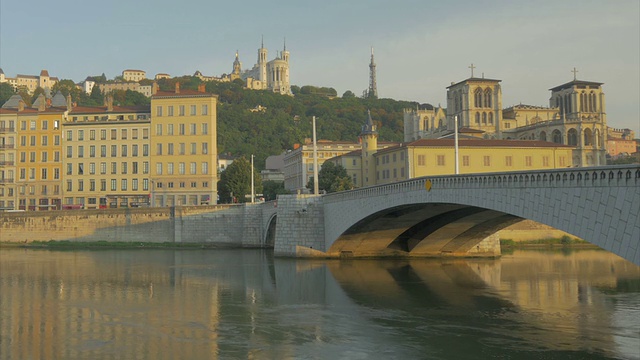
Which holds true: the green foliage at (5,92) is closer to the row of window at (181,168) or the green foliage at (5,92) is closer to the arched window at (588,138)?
the row of window at (181,168)

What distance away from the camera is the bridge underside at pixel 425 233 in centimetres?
3628

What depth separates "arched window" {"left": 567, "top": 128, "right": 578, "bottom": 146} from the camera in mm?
94688

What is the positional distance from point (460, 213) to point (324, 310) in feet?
44.5

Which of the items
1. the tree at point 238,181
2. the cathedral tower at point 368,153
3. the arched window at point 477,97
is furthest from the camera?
the arched window at point 477,97

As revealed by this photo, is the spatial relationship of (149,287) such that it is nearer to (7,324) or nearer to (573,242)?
(7,324)

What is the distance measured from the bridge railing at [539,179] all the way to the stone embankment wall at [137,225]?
29308mm

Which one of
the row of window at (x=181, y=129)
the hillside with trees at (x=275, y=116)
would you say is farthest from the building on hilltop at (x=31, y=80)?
the row of window at (x=181, y=129)

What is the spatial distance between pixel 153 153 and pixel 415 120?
234 feet

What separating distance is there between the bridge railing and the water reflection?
482 cm

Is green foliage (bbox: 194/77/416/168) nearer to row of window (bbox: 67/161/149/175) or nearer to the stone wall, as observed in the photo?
row of window (bbox: 67/161/149/175)

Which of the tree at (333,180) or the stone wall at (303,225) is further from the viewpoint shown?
the tree at (333,180)

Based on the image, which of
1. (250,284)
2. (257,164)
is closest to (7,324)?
(250,284)

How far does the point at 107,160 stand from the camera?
232ft

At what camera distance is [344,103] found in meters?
152
